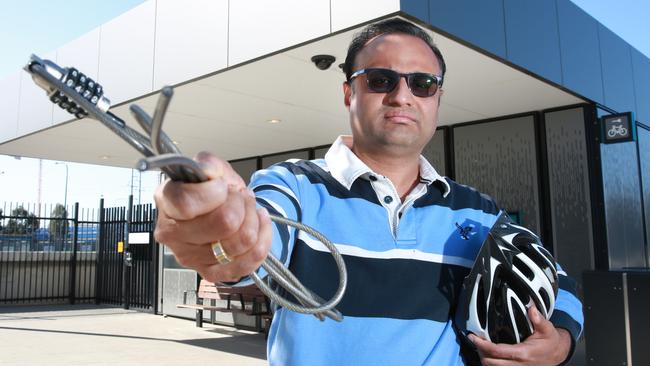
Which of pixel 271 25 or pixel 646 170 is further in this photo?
pixel 646 170

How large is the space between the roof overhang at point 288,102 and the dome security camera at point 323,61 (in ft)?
0.25

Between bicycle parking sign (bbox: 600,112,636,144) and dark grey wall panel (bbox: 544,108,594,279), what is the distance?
28 cm

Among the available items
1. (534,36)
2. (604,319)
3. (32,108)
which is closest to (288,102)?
(534,36)

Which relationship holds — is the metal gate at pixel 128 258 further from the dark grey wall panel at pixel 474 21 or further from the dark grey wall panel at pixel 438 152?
the dark grey wall panel at pixel 474 21

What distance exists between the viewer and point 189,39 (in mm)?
6969

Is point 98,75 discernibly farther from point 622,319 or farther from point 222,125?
point 622,319

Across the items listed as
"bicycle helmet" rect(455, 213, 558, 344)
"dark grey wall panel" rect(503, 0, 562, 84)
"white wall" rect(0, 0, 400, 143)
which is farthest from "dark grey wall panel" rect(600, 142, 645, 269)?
"bicycle helmet" rect(455, 213, 558, 344)

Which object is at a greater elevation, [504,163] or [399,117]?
[504,163]

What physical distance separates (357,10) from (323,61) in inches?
40.1

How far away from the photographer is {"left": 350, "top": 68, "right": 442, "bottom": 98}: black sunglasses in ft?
6.01

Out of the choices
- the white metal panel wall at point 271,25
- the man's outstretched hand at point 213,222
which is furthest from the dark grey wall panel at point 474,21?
the man's outstretched hand at point 213,222

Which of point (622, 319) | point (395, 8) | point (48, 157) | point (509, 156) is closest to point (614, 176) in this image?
point (509, 156)

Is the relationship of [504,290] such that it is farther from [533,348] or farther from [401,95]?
[401,95]

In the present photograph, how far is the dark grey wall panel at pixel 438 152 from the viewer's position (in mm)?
9047
